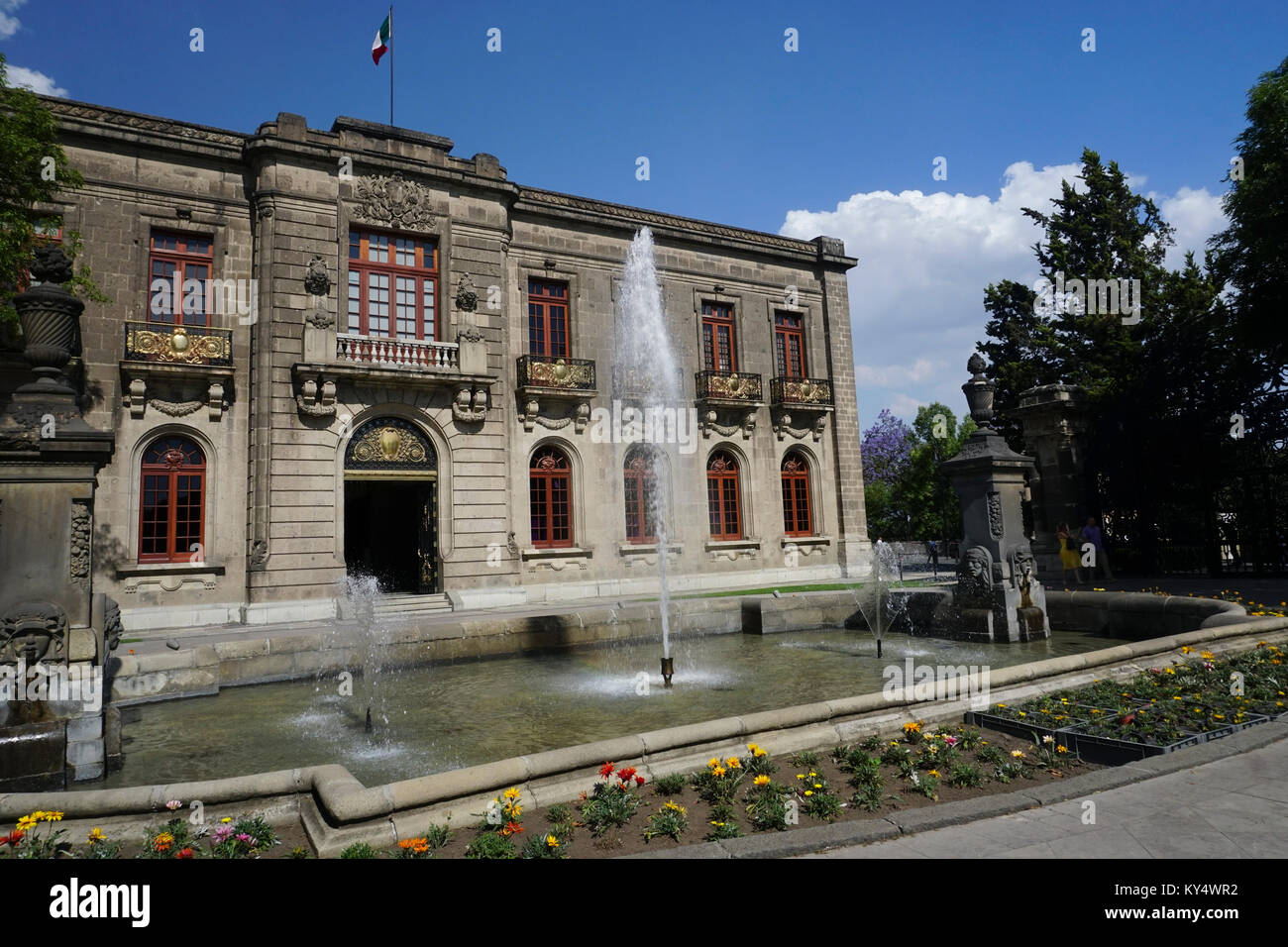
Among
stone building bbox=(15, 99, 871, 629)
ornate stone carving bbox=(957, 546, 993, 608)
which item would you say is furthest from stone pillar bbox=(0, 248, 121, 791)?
ornate stone carving bbox=(957, 546, 993, 608)

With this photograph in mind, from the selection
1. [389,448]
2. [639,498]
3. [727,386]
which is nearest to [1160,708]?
[389,448]

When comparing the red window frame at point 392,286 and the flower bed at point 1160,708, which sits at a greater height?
the red window frame at point 392,286

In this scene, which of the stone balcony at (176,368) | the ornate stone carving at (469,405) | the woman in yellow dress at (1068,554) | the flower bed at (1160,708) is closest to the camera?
the flower bed at (1160,708)

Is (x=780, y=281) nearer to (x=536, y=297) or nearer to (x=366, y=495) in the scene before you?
(x=536, y=297)

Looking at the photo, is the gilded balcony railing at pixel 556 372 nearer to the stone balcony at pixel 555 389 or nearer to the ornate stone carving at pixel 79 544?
the stone balcony at pixel 555 389

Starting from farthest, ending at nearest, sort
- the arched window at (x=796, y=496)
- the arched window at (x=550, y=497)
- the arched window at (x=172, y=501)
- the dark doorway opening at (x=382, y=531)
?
the arched window at (x=796, y=496) < the dark doorway opening at (x=382, y=531) < the arched window at (x=550, y=497) < the arched window at (x=172, y=501)

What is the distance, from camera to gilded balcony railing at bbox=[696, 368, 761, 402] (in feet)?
80.0

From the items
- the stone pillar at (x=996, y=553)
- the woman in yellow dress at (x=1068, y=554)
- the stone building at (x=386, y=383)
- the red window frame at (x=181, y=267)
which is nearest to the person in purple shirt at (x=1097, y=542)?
the woman in yellow dress at (x=1068, y=554)

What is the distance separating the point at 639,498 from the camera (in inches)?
942

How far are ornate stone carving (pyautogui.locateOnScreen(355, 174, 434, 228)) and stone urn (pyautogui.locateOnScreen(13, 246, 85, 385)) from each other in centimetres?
1377

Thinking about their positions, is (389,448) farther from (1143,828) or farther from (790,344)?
(1143,828)

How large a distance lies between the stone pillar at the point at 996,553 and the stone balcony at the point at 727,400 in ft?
41.6

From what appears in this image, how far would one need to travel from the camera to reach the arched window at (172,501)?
17.3 m
